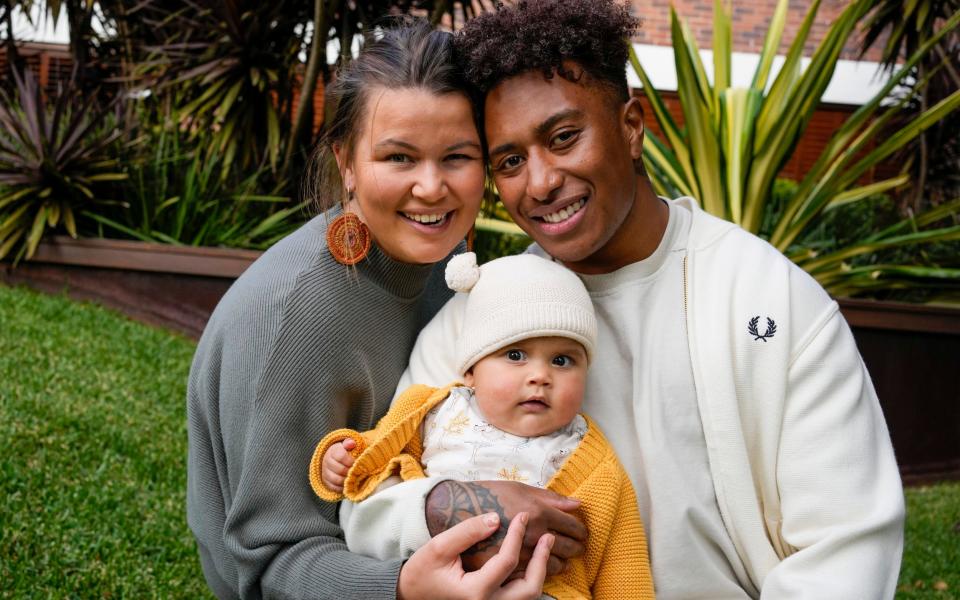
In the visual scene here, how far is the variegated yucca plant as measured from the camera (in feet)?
20.9

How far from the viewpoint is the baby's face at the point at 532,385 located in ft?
7.45

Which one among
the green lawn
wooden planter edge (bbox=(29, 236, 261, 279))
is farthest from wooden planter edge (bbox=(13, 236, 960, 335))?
the green lawn

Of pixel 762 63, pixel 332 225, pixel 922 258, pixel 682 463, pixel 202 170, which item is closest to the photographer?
pixel 682 463

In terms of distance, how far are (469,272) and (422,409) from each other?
364 millimetres

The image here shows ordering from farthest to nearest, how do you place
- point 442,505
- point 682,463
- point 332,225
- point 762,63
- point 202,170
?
point 202,170 < point 762,63 < point 332,225 < point 682,463 < point 442,505

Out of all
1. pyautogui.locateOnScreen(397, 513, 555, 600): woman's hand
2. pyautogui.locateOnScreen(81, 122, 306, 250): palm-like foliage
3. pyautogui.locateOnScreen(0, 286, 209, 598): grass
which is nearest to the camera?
pyautogui.locateOnScreen(397, 513, 555, 600): woman's hand

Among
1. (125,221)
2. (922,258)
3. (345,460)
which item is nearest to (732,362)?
(345,460)

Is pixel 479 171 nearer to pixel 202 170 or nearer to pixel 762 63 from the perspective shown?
pixel 762 63

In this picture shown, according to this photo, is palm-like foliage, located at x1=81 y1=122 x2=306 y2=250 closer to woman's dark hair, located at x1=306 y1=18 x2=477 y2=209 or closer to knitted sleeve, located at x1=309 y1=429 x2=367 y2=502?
woman's dark hair, located at x1=306 y1=18 x2=477 y2=209

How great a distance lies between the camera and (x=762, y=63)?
696 cm

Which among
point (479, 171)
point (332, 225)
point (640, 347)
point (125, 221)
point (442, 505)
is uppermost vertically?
point (479, 171)

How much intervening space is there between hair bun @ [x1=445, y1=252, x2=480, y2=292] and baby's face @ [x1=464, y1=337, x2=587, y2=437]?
223mm

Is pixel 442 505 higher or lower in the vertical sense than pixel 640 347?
lower

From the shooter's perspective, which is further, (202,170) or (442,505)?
(202,170)
